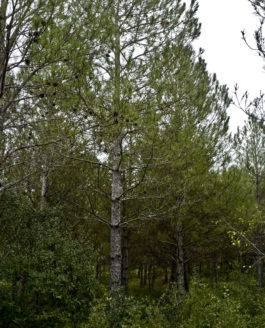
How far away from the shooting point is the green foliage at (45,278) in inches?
241

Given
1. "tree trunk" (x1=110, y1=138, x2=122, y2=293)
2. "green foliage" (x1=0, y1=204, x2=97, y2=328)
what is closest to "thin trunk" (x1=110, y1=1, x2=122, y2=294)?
"tree trunk" (x1=110, y1=138, x2=122, y2=293)

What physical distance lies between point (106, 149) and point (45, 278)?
10.4ft

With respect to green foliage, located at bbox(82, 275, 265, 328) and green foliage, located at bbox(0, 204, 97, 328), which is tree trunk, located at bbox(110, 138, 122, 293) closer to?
green foliage, located at bbox(0, 204, 97, 328)

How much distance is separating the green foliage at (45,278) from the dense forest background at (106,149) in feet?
0.10

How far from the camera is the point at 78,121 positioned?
199 inches

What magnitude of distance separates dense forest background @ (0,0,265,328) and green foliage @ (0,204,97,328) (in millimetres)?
31

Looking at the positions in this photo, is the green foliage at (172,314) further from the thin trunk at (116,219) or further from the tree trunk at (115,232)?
the tree trunk at (115,232)

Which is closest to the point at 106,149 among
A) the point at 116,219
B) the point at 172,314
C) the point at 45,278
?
the point at 116,219

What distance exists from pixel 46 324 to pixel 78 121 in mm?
4941

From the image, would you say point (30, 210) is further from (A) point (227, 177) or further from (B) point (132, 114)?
(A) point (227, 177)

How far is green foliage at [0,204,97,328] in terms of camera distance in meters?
6.12

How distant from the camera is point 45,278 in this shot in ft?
20.4

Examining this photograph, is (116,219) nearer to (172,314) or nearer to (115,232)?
(115,232)

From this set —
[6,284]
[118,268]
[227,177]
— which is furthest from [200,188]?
[6,284]
